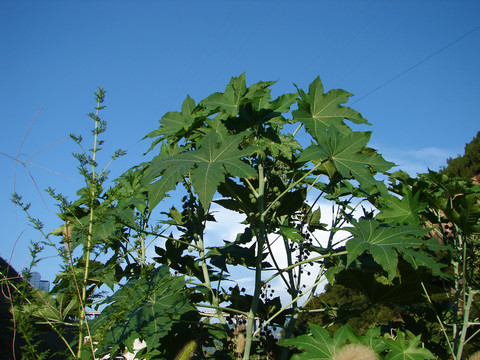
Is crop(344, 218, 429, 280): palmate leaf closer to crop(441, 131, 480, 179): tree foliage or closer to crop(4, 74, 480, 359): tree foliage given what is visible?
crop(4, 74, 480, 359): tree foliage

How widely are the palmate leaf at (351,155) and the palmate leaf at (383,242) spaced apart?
0.22m

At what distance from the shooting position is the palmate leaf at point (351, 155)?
213cm

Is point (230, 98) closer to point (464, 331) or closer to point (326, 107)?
point (326, 107)

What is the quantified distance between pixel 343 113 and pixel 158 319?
4.98 ft

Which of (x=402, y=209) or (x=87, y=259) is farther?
(x=402, y=209)

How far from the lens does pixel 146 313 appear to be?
201cm

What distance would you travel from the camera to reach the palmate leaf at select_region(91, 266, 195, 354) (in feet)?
6.33

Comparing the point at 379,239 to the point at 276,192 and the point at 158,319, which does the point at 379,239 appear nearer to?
the point at 276,192

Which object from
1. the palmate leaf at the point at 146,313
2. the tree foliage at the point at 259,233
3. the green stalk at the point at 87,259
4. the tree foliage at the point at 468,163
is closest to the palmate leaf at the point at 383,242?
the tree foliage at the point at 259,233

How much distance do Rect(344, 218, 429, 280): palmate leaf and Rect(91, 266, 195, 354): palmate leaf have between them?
35.6 inches

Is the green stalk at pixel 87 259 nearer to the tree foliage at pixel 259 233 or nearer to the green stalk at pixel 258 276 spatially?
the tree foliage at pixel 259 233

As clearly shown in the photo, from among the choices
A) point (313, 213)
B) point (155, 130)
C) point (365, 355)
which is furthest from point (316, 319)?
point (365, 355)

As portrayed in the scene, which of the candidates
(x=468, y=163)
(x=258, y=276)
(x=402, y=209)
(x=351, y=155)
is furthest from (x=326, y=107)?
(x=468, y=163)

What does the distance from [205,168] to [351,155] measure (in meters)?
0.84
